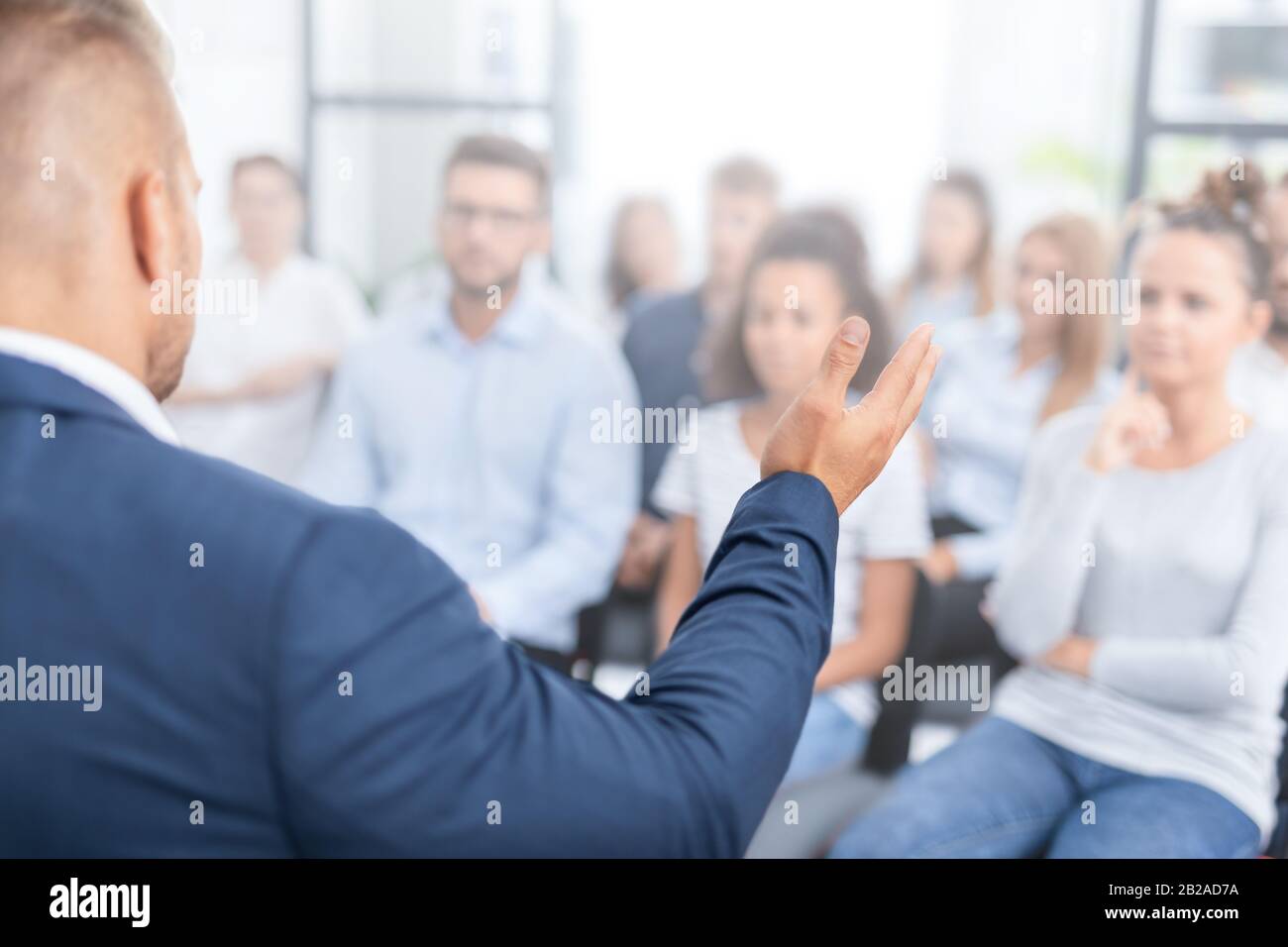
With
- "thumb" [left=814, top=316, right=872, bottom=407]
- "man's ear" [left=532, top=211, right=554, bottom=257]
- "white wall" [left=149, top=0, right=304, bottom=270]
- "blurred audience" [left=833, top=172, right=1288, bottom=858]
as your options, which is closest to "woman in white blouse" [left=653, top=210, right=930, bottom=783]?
"blurred audience" [left=833, top=172, right=1288, bottom=858]

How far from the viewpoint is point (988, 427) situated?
254 centimetres

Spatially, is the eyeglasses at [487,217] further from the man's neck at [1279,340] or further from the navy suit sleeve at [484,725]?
the navy suit sleeve at [484,725]

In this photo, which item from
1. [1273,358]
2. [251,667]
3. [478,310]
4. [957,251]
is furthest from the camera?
[957,251]

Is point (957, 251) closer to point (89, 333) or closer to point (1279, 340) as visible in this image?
point (1279, 340)

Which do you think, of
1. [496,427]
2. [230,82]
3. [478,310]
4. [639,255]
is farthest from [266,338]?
[230,82]

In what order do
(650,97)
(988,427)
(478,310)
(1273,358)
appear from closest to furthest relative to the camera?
(1273,358) < (478,310) < (988,427) < (650,97)

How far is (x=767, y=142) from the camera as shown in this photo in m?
4.07

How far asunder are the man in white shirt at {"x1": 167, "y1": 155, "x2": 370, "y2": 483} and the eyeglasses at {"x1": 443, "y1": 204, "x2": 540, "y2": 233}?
619 mm

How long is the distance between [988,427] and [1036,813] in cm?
124

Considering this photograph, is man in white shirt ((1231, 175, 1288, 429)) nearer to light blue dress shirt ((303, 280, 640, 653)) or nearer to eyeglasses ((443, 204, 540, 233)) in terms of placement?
light blue dress shirt ((303, 280, 640, 653))

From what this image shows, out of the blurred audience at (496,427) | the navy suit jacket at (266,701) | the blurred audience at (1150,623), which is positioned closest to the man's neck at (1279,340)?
the blurred audience at (1150,623)

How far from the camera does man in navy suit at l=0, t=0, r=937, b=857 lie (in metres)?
0.58
